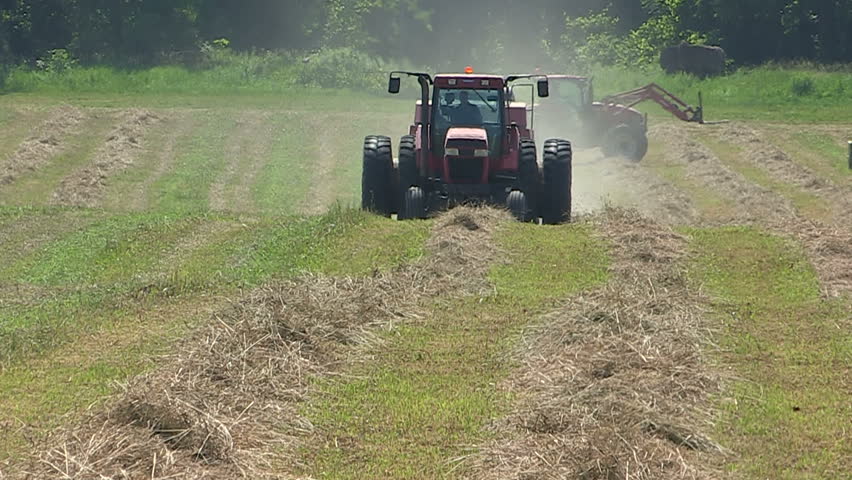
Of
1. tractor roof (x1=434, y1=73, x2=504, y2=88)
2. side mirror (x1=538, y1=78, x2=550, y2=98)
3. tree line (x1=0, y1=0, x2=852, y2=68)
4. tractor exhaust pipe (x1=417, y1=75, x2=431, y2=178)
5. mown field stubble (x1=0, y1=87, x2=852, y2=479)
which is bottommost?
mown field stubble (x1=0, y1=87, x2=852, y2=479)

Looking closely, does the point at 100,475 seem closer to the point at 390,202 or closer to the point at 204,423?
the point at 204,423

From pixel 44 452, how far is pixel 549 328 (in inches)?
216

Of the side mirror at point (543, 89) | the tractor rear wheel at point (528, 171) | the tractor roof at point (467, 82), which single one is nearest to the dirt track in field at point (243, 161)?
the tractor roof at point (467, 82)

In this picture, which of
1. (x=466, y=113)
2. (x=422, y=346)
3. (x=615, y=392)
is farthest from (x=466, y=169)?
(x=615, y=392)

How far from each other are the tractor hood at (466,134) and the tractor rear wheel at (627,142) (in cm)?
1243

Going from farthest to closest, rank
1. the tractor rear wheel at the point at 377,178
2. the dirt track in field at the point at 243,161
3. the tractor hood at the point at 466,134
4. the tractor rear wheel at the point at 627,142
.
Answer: the tractor rear wheel at the point at 627,142, the dirt track in field at the point at 243,161, the tractor rear wheel at the point at 377,178, the tractor hood at the point at 466,134

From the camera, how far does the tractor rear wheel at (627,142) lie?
102ft

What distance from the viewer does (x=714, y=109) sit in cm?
4006

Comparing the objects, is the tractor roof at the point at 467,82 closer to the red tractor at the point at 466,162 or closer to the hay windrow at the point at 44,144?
the red tractor at the point at 466,162

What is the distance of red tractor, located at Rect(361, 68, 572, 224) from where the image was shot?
19250mm

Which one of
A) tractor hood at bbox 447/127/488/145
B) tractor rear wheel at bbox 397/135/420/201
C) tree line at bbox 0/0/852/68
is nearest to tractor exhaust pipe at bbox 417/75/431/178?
tractor rear wheel at bbox 397/135/420/201

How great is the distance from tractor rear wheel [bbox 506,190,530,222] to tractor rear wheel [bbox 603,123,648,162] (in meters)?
13.1

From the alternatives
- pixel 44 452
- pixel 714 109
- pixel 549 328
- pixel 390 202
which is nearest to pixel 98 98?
pixel 714 109

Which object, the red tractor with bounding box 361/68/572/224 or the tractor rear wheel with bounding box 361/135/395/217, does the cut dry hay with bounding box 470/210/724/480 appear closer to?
the red tractor with bounding box 361/68/572/224
